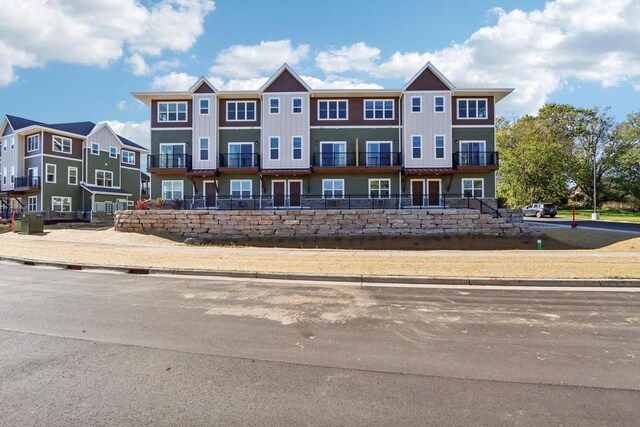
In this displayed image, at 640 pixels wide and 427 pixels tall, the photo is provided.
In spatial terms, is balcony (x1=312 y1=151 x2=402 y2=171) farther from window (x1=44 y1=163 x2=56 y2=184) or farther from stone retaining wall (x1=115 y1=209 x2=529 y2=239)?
window (x1=44 y1=163 x2=56 y2=184)

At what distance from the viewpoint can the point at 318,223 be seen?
24.1m

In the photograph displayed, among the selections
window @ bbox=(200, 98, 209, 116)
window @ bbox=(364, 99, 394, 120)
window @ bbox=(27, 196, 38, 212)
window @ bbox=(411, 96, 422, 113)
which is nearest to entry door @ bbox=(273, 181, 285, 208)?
window @ bbox=(200, 98, 209, 116)

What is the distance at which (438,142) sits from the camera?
97.6 ft

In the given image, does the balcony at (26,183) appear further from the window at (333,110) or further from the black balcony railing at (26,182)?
the window at (333,110)

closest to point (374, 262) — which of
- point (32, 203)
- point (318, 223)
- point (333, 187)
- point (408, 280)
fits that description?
point (408, 280)

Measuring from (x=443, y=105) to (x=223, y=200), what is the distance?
20.4 meters

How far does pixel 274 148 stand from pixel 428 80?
47.1ft

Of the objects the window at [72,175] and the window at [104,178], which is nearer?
the window at [72,175]

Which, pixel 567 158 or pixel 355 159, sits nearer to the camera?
pixel 355 159

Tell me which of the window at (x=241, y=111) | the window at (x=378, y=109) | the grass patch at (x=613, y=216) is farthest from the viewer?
the grass patch at (x=613, y=216)

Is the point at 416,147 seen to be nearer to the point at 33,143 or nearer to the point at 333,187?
the point at 333,187

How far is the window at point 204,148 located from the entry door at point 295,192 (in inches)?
303

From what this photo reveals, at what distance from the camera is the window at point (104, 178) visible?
43.7 metres

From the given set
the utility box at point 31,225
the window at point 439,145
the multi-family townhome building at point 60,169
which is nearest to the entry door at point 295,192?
the window at point 439,145
